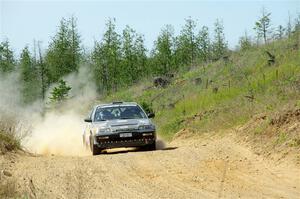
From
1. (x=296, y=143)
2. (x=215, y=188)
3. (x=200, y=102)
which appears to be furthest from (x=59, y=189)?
(x=200, y=102)

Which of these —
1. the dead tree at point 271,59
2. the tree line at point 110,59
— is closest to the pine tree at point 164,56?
the tree line at point 110,59

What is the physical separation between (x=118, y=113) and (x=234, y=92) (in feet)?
26.7

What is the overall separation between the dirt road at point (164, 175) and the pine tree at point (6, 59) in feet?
A: 175

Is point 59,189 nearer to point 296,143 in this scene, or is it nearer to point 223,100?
point 296,143

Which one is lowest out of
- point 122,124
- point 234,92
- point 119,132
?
point 119,132

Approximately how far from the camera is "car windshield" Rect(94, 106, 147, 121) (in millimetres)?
17781

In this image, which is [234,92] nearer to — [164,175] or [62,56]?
[164,175]

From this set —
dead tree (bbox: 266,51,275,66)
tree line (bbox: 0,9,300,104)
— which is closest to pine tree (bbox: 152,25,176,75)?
tree line (bbox: 0,9,300,104)

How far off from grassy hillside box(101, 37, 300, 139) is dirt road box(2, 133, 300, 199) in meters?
4.24

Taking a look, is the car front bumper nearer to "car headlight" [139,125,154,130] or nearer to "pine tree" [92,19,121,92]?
"car headlight" [139,125,154,130]

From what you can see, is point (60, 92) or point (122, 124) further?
point (60, 92)

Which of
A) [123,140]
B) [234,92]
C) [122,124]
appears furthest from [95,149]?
[234,92]

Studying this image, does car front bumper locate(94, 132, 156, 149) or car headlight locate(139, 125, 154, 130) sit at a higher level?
car headlight locate(139, 125, 154, 130)

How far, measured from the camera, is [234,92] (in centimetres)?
2453
